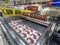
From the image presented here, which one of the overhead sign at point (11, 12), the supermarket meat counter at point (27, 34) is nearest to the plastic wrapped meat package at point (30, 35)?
the supermarket meat counter at point (27, 34)

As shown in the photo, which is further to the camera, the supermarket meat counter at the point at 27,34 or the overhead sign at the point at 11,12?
the overhead sign at the point at 11,12

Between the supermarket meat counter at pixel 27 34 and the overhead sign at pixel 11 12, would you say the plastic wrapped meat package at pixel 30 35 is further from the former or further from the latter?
the overhead sign at pixel 11 12

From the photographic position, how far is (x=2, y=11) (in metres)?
2.35

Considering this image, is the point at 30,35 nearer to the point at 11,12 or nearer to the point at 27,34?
the point at 27,34

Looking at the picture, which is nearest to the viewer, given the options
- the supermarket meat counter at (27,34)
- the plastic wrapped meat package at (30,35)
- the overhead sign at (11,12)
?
the supermarket meat counter at (27,34)

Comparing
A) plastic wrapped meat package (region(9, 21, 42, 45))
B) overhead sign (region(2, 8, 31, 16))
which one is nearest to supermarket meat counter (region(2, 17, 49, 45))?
plastic wrapped meat package (region(9, 21, 42, 45))

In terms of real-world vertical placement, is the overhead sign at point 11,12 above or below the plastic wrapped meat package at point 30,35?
above

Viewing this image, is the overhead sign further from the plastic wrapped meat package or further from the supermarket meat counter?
the plastic wrapped meat package

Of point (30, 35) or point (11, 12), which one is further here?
point (11, 12)

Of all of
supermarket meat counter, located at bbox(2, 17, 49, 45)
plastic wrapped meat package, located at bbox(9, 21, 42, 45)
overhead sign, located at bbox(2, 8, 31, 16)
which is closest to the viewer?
supermarket meat counter, located at bbox(2, 17, 49, 45)

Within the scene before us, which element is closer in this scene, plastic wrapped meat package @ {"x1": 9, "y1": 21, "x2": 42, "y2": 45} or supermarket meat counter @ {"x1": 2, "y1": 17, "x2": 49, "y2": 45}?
supermarket meat counter @ {"x1": 2, "y1": 17, "x2": 49, "y2": 45}

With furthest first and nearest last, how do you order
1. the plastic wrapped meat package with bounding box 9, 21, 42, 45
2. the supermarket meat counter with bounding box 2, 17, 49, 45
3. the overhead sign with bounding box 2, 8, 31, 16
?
the overhead sign with bounding box 2, 8, 31, 16
the plastic wrapped meat package with bounding box 9, 21, 42, 45
the supermarket meat counter with bounding box 2, 17, 49, 45

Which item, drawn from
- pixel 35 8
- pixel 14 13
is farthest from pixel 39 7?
pixel 14 13

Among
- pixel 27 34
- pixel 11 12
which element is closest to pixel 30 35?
pixel 27 34
